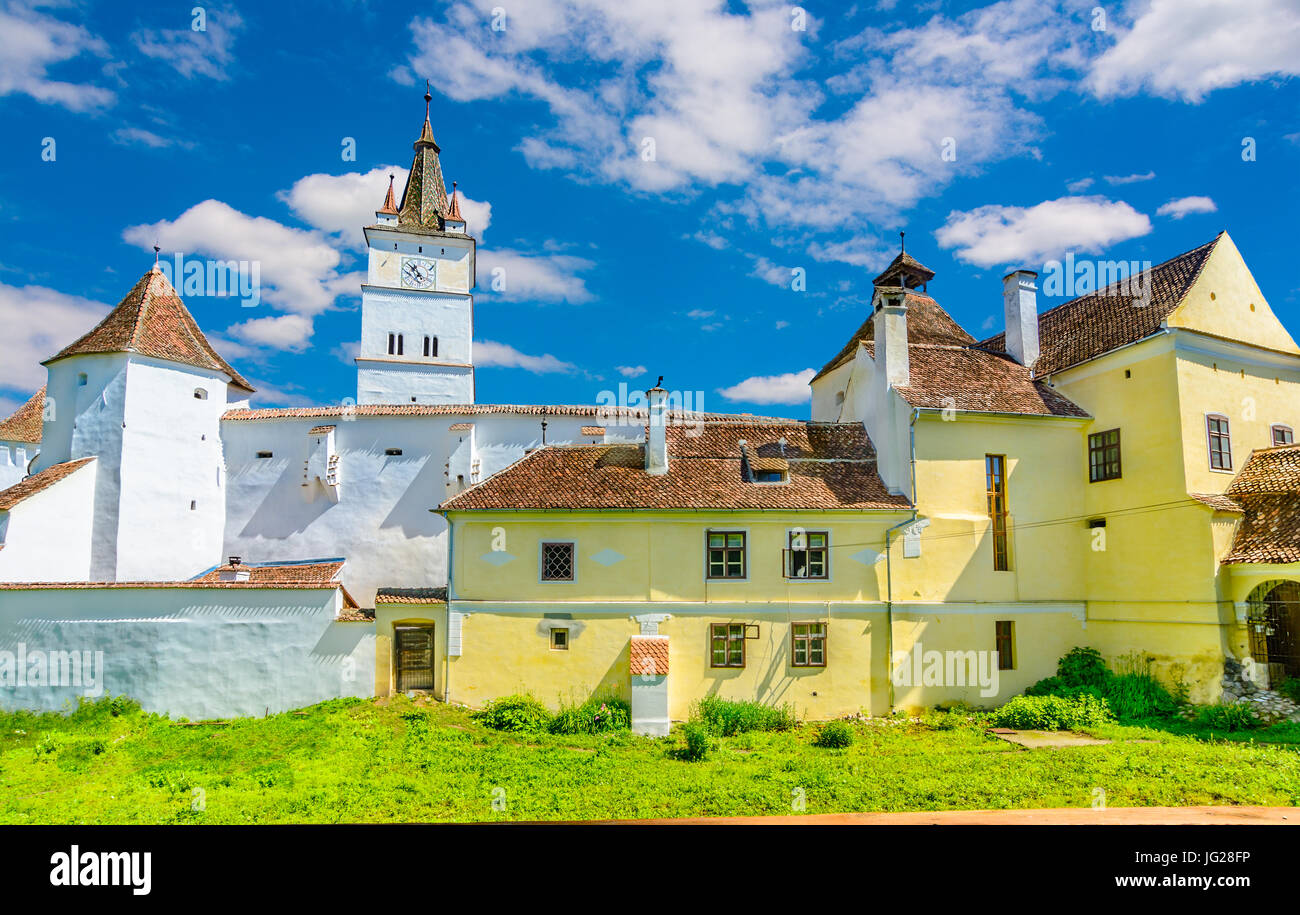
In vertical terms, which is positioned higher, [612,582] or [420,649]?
[612,582]

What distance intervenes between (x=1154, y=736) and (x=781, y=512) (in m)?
9.65

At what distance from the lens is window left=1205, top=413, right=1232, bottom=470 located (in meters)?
20.5

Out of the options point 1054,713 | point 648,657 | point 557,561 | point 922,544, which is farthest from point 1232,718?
point 557,561

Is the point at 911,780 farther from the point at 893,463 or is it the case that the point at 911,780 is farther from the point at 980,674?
the point at 893,463

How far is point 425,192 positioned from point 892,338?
3373 centimetres

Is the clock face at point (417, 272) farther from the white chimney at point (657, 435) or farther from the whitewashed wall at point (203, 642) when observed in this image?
the whitewashed wall at point (203, 642)

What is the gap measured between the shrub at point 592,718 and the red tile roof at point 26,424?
3350 centimetres

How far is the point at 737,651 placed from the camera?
66.2 feet

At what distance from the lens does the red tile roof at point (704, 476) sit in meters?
20.7

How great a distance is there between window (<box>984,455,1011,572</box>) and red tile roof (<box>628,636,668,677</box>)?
9.55 meters

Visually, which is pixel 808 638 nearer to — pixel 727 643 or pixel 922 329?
pixel 727 643

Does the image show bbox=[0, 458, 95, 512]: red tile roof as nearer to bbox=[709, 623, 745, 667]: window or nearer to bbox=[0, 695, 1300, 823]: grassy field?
bbox=[0, 695, 1300, 823]: grassy field

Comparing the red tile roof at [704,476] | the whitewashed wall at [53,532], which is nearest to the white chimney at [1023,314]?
the red tile roof at [704,476]
